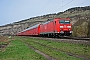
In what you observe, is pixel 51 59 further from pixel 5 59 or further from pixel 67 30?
pixel 67 30

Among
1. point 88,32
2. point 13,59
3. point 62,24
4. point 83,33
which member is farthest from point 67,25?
point 13,59

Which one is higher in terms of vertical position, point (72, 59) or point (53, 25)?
point (53, 25)

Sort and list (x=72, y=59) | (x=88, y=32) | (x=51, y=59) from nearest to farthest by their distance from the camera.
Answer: (x=72, y=59), (x=51, y=59), (x=88, y=32)

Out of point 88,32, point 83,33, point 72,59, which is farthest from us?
point 83,33

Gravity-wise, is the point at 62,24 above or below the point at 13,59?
above

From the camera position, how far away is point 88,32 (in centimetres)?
4219

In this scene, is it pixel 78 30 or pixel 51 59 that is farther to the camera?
pixel 78 30

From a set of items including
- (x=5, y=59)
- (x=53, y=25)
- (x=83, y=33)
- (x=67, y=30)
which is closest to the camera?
(x=5, y=59)

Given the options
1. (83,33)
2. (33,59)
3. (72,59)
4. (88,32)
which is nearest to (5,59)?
(33,59)

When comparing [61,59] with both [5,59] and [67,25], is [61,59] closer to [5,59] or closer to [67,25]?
[5,59]

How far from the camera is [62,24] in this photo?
122 feet

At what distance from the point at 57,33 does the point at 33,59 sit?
2306 cm

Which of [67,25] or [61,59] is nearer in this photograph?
[61,59]

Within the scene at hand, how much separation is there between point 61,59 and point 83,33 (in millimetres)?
35137
